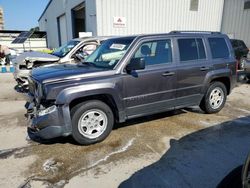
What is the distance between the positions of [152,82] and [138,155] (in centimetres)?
143

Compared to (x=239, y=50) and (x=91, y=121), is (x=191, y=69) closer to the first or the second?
(x=91, y=121)

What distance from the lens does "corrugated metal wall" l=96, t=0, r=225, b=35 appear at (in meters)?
13.0

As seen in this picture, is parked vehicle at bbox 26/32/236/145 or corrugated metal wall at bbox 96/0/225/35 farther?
corrugated metal wall at bbox 96/0/225/35

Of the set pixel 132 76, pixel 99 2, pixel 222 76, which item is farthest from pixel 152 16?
pixel 132 76

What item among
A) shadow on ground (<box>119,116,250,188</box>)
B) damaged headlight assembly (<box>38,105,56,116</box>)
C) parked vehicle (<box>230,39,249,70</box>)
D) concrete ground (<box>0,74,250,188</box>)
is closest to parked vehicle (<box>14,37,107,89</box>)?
concrete ground (<box>0,74,250,188</box>)

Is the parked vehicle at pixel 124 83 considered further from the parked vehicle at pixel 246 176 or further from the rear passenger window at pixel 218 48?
the parked vehicle at pixel 246 176

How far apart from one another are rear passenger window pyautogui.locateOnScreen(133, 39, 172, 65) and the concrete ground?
4.57ft

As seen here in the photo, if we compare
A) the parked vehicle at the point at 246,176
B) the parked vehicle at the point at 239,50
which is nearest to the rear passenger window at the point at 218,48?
the parked vehicle at the point at 246,176

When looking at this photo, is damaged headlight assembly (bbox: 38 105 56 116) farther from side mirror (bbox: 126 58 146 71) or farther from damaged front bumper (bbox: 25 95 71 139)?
side mirror (bbox: 126 58 146 71)

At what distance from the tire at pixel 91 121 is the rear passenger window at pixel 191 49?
200 cm

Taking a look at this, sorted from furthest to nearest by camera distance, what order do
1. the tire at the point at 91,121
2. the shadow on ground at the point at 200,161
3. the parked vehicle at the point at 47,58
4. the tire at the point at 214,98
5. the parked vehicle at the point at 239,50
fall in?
the parked vehicle at the point at 239,50 < the parked vehicle at the point at 47,58 < the tire at the point at 214,98 < the tire at the point at 91,121 < the shadow on ground at the point at 200,161

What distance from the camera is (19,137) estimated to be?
4.56 m

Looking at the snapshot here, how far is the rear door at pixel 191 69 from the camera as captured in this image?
4.92 meters

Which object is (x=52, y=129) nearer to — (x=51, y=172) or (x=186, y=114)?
(x=51, y=172)
